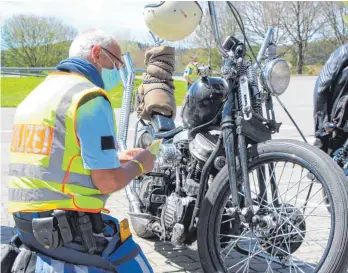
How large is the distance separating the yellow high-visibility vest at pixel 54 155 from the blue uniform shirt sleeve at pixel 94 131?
0.04m

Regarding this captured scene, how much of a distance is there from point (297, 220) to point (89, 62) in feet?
5.22

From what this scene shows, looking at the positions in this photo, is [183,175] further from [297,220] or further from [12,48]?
[12,48]

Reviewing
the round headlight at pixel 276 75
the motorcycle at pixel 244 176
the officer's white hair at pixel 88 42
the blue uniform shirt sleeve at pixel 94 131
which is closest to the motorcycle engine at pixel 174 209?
the motorcycle at pixel 244 176

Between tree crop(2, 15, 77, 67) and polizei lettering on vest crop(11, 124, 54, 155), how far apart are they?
14764 mm

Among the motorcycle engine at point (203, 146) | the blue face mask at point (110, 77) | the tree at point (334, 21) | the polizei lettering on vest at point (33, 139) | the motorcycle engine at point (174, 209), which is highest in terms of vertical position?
the tree at point (334, 21)

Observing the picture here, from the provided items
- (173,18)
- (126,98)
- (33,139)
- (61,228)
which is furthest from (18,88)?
(61,228)

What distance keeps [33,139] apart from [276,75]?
58.5 inches

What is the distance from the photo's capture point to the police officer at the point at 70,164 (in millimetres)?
2666

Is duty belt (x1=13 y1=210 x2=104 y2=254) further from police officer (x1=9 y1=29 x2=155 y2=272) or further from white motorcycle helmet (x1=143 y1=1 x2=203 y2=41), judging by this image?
white motorcycle helmet (x1=143 y1=1 x2=203 y2=41)

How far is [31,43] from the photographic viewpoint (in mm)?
22812

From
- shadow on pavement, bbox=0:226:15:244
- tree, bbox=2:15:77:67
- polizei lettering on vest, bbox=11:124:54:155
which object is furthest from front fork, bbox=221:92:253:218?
tree, bbox=2:15:77:67

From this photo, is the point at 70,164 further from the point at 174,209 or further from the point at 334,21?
the point at 334,21

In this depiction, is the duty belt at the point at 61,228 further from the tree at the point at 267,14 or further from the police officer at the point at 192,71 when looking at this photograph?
the tree at the point at 267,14

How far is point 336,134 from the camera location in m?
4.60
